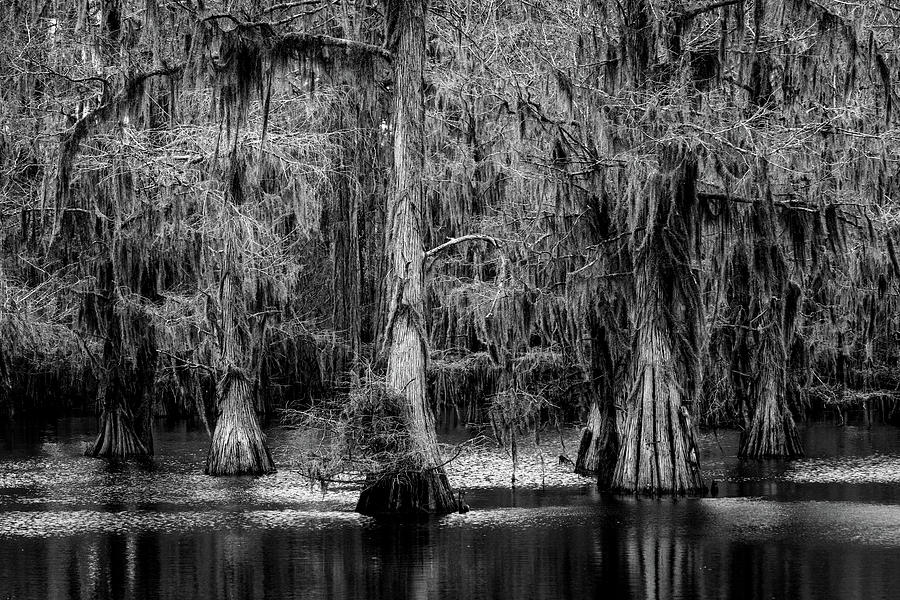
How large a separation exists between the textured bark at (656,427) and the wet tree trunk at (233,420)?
7.36 metres

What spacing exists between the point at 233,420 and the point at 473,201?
260 inches

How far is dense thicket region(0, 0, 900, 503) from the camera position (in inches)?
720

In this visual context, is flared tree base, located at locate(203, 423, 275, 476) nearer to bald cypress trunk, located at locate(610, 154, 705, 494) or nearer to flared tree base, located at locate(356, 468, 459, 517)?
flared tree base, located at locate(356, 468, 459, 517)

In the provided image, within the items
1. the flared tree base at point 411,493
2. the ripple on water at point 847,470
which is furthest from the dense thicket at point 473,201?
the ripple on water at point 847,470

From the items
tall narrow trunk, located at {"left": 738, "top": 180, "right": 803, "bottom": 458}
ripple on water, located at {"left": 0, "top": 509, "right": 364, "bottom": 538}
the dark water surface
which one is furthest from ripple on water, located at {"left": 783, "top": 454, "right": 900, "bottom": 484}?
ripple on water, located at {"left": 0, "top": 509, "right": 364, "bottom": 538}

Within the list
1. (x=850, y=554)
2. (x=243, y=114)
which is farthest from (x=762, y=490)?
(x=243, y=114)

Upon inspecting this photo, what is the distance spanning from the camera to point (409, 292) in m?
17.3

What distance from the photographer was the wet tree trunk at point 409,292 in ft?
54.7

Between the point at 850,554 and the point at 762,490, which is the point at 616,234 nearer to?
the point at 762,490

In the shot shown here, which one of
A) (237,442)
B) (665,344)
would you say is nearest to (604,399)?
(665,344)

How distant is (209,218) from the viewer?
22203 millimetres

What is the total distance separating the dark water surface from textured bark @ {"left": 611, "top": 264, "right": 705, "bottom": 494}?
1.36 ft

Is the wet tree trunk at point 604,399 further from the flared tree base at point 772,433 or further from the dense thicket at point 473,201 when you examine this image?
the flared tree base at point 772,433

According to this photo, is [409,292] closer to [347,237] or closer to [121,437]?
[347,237]
